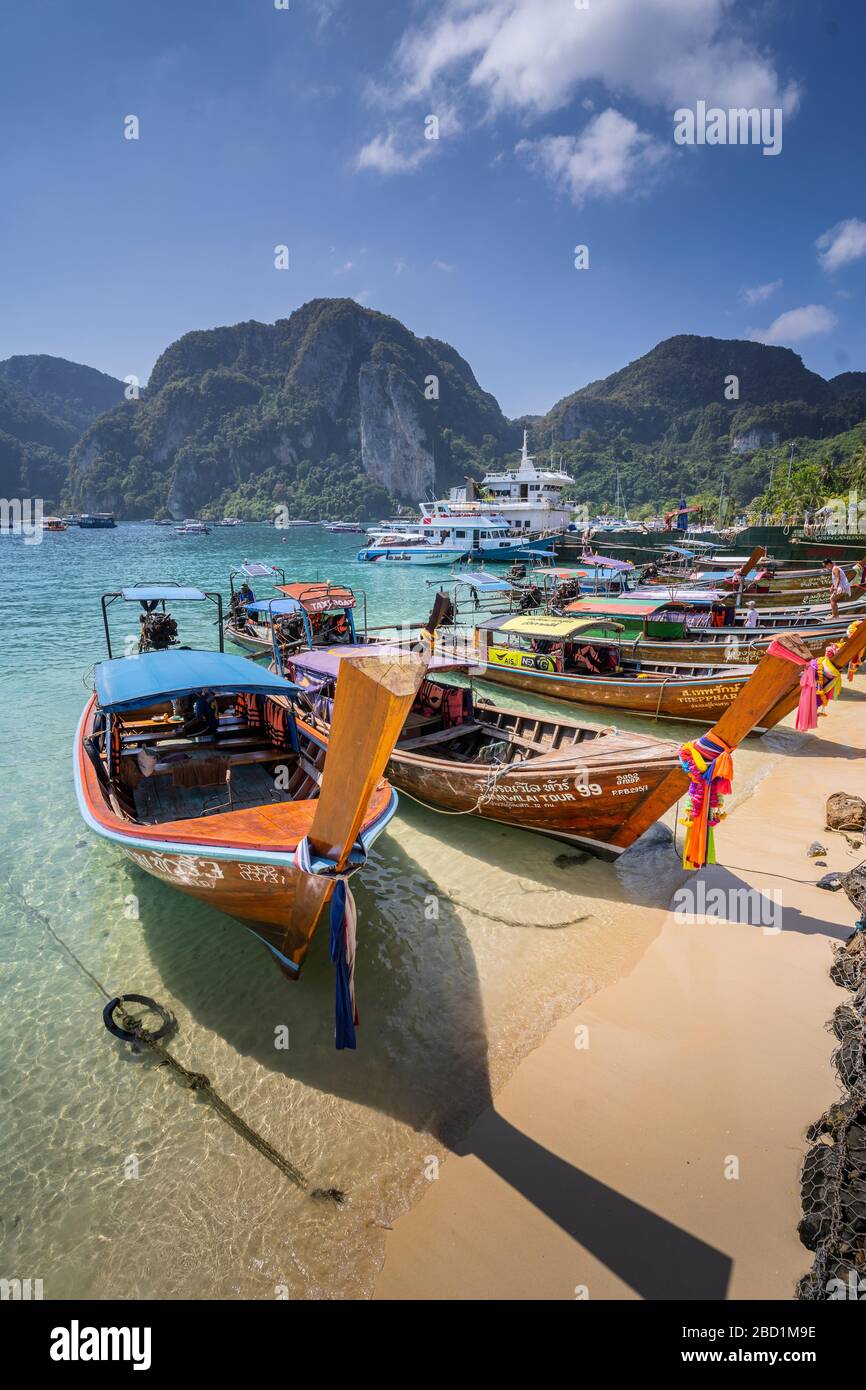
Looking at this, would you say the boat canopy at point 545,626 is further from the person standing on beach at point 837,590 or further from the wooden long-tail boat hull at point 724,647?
the person standing on beach at point 837,590

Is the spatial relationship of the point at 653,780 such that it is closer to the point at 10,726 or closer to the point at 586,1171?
the point at 586,1171

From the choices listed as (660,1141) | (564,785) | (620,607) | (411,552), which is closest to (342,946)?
(660,1141)

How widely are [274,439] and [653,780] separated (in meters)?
183

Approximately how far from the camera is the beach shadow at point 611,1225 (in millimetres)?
3510

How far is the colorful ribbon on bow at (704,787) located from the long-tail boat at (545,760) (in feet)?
0.56

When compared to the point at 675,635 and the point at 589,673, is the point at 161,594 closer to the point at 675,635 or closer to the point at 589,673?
the point at 589,673

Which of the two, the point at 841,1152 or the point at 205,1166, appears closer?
the point at 841,1152

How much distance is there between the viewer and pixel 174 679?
7.74 meters

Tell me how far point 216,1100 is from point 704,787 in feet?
18.0

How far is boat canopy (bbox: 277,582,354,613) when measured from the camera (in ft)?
58.9

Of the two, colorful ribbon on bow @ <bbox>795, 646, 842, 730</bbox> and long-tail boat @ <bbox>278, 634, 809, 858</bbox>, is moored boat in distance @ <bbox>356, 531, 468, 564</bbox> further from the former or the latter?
colorful ribbon on bow @ <bbox>795, 646, 842, 730</bbox>

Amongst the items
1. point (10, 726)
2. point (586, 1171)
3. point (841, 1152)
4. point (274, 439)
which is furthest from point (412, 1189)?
point (274, 439)
